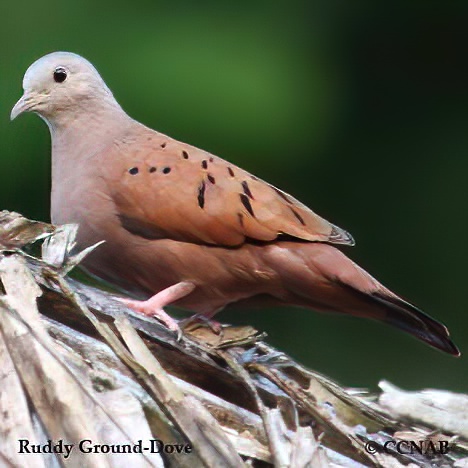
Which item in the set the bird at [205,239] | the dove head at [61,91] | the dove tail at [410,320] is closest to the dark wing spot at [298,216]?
the bird at [205,239]

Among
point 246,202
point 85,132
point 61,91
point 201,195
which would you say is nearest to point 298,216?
point 246,202

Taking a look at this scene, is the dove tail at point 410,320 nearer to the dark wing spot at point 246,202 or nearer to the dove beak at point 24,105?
the dark wing spot at point 246,202

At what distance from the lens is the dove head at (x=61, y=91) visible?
10.6 ft

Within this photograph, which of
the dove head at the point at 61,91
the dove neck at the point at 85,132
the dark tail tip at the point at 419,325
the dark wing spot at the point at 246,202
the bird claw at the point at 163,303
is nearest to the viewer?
the bird claw at the point at 163,303

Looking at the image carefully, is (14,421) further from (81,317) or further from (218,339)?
(218,339)

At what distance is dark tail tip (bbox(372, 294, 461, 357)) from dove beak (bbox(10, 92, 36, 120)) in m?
1.01

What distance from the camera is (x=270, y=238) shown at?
2.85m

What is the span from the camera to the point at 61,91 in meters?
3.26

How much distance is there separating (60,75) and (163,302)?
0.79m

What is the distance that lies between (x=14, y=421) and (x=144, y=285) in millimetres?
1043

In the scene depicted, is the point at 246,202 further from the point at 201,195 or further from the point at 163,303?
the point at 163,303

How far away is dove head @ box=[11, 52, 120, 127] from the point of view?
323 centimetres

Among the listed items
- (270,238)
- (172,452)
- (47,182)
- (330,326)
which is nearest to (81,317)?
(172,452)

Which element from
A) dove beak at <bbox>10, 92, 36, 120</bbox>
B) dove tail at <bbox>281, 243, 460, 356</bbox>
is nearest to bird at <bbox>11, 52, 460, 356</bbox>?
dove tail at <bbox>281, 243, 460, 356</bbox>
